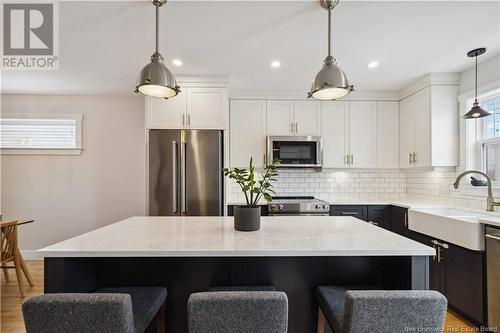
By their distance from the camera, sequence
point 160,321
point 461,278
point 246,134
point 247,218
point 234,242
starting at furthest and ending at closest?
point 246,134, point 461,278, point 247,218, point 160,321, point 234,242

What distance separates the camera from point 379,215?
3389 millimetres

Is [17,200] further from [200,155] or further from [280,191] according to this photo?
[280,191]

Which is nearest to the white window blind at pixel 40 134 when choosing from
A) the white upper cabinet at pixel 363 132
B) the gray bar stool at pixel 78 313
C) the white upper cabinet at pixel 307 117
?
the white upper cabinet at pixel 307 117

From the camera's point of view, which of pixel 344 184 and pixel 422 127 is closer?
pixel 422 127

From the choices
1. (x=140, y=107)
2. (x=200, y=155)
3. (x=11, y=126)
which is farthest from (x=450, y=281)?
(x=11, y=126)

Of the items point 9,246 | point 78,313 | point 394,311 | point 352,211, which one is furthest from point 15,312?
point 352,211

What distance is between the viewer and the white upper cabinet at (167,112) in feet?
10.5

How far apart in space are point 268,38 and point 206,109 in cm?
126

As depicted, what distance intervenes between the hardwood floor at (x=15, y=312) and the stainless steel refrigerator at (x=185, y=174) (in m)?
1.46

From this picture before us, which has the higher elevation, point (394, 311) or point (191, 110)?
point (191, 110)

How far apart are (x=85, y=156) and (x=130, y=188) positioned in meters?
0.85

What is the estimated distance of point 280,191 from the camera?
13.0 feet

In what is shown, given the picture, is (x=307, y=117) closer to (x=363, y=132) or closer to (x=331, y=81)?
(x=363, y=132)

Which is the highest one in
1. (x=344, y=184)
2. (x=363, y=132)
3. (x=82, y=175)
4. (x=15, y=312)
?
(x=363, y=132)
